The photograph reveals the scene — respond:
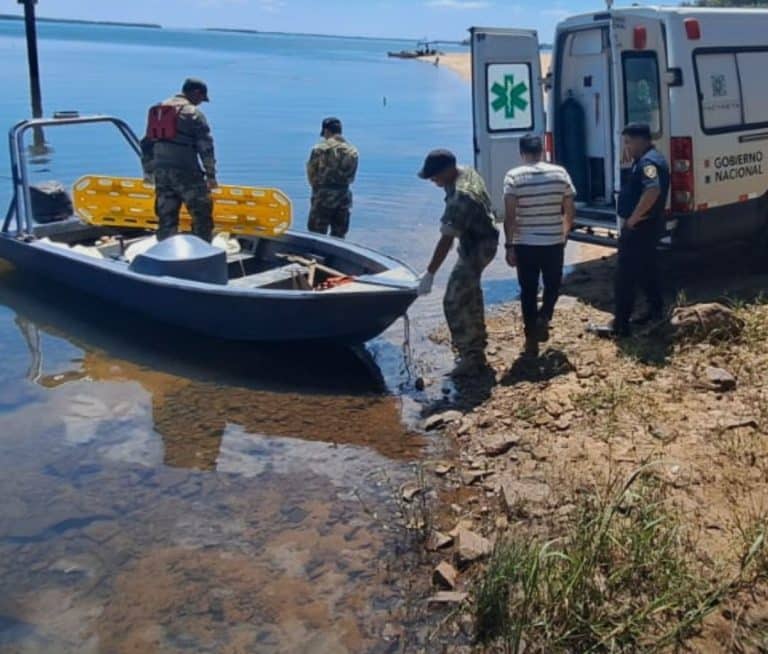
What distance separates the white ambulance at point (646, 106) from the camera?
286 inches

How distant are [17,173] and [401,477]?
5283mm

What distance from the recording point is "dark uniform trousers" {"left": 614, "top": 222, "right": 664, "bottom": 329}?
649 cm

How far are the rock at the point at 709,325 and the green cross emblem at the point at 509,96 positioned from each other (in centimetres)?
285

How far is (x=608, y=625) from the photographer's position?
3.38m

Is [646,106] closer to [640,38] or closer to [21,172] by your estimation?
[640,38]

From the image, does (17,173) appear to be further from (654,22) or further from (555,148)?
(654,22)

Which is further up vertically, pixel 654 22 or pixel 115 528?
pixel 654 22

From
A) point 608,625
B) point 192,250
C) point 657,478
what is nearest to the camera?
point 608,625

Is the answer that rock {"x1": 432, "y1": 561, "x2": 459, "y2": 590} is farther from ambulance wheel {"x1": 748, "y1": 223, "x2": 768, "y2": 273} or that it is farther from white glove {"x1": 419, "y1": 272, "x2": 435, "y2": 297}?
ambulance wheel {"x1": 748, "y1": 223, "x2": 768, "y2": 273}

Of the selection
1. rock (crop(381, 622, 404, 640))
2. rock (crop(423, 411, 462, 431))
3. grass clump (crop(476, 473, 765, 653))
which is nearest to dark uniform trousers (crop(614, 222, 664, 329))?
rock (crop(423, 411, 462, 431))

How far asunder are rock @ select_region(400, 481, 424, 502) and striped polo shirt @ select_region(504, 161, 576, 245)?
87.5 inches

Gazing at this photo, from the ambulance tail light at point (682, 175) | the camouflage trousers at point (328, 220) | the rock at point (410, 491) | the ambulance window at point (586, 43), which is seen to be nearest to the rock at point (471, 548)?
the rock at point (410, 491)

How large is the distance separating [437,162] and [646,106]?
2652 mm

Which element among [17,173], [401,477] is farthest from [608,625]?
[17,173]
